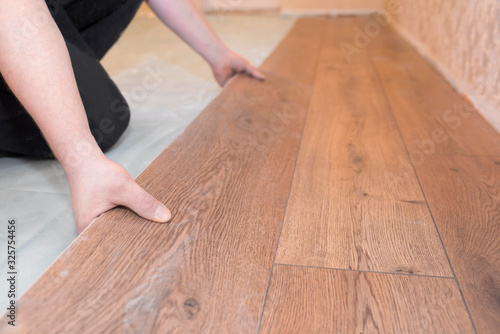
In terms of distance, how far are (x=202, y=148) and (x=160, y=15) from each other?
0.61 m

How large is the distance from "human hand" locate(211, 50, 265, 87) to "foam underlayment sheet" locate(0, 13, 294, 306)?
0.28 feet

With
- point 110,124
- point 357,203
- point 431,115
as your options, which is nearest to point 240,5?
point 431,115

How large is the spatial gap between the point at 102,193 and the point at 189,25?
2.85 ft

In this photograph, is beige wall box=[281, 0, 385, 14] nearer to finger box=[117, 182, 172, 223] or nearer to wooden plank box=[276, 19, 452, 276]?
wooden plank box=[276, 19, 452, 276]

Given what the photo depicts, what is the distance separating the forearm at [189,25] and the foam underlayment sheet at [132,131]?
17cm

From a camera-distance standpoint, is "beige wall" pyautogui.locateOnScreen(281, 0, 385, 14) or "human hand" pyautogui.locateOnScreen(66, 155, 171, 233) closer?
"human hand" pyautogui.locateOnScreen(66, 155, 171, 233)

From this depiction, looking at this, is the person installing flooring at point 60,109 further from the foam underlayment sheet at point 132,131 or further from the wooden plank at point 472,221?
the wooden plank at point 472,221

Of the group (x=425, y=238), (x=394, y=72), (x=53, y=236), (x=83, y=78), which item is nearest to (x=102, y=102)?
(x=83, y=78)

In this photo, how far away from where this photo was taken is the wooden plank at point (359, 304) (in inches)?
21.2

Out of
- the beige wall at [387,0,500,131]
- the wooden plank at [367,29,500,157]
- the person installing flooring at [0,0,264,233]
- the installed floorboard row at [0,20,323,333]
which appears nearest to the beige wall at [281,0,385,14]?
the beige wall at [387,0,500,131]

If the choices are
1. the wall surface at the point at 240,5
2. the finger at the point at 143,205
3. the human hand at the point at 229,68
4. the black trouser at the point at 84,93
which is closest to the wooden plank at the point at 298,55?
the human hand at the point at 229,68

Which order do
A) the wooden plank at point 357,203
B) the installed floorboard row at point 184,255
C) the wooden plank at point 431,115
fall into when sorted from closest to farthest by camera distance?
the installed floorboard row at point 184,255 → the wooden plank at point 357,203 → the wooden plank at point 431,115

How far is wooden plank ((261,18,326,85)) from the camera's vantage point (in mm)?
1798

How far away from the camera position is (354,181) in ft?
2.96
